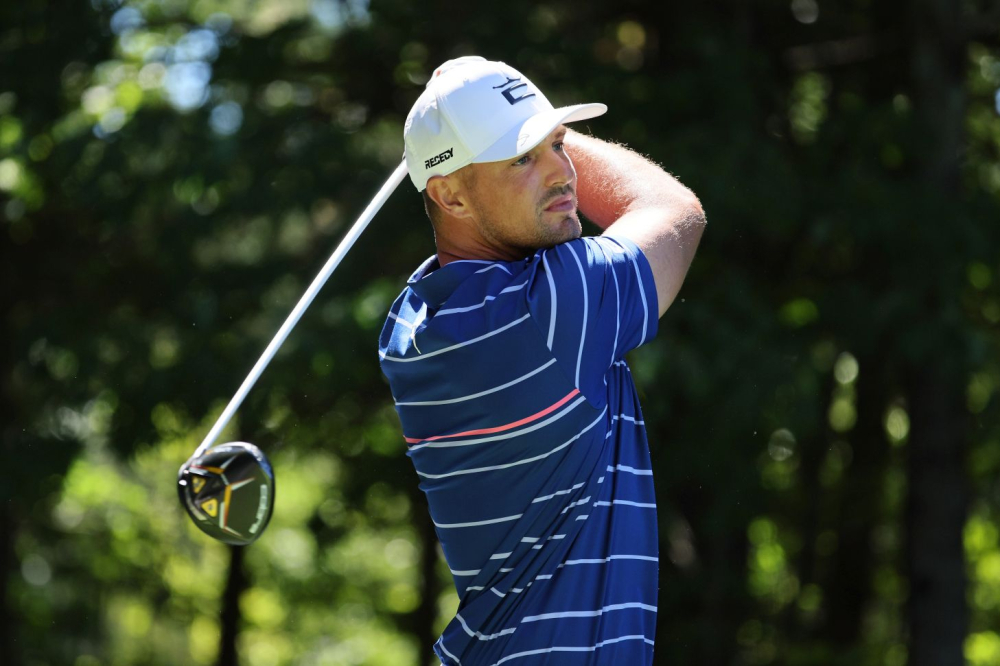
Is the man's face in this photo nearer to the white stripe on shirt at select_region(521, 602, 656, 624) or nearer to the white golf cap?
the white golf cap

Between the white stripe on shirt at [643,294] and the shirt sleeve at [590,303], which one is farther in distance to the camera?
the white stripe on shirt at [643,294]

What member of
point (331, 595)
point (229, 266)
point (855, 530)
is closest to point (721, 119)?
point (229, 266)

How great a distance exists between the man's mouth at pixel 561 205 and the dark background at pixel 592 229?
3465mm

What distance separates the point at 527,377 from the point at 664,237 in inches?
17.7

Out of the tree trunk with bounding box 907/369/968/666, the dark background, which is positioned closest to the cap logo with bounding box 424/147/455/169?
the dark background

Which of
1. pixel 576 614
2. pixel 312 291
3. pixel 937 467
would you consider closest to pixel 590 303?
pixel 576 614

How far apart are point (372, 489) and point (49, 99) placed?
378 cm

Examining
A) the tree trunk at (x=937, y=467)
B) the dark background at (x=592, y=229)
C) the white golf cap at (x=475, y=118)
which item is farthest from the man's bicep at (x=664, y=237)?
the tree trunk at (x=937, y=467)

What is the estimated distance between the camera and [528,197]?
2.43 meters

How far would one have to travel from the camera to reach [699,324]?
6.10 metres

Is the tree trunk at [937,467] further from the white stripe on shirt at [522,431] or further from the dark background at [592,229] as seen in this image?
the white stripe on shirt at [522,431]

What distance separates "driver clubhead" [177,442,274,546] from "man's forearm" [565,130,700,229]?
96 centimetres

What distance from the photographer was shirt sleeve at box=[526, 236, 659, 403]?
2230mm

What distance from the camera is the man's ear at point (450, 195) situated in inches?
97.9
